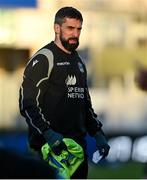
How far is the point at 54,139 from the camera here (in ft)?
10.7

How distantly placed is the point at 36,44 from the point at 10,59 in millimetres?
427

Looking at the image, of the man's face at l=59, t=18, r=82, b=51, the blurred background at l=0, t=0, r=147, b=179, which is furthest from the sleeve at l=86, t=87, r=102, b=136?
the blurred background at l=0, t=0, r=147, b=179

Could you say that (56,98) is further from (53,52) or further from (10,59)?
(10,59)

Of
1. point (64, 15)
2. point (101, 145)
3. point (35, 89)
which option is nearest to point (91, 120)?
point (101, 145)

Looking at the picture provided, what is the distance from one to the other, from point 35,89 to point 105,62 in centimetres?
532

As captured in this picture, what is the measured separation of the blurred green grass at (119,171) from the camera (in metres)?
7.36

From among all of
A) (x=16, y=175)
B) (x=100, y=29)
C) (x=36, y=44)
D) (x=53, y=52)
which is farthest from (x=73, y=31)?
(x=100, y=29)

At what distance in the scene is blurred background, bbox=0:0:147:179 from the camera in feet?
26.5

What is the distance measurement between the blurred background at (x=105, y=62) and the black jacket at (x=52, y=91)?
4549 mm

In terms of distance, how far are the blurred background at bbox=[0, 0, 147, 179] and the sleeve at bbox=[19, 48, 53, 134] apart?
15.1 ft

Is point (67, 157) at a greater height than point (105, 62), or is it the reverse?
point (67, 157)

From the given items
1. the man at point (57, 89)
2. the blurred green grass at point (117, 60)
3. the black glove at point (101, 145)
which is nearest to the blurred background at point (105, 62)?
the blurred green grass at point (117, 60)

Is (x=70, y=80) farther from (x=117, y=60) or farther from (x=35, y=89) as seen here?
(x=117, y=60)

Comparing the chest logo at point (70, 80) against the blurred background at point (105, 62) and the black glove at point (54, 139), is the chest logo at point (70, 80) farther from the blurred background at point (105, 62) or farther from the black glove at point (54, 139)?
the blurred background at point (105, 62)
